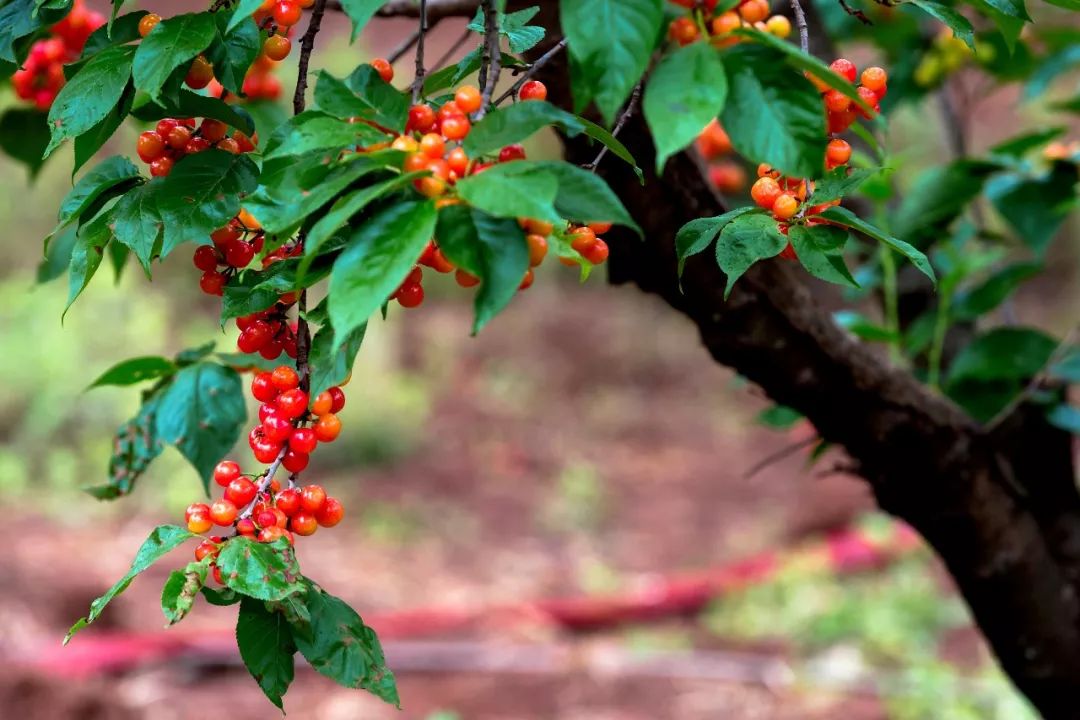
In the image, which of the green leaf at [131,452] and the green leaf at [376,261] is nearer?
the green leaf at [376,261]

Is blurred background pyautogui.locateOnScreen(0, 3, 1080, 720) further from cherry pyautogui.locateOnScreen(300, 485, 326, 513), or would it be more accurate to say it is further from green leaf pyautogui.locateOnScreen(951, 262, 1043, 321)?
cherry pyautogui.locateOnScreen(300, 485, 326, 513)

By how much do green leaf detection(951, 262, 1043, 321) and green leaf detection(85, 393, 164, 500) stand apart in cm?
86

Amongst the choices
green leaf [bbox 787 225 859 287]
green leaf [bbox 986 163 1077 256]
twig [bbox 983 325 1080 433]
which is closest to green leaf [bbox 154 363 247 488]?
green leaf [bbox 787 225 859 287]

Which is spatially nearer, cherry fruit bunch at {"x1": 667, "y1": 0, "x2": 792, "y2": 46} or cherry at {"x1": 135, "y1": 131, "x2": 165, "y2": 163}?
cherry fruit bunch at {"x1": 667, "y1": 0, "x2": 792, "y2": 46}

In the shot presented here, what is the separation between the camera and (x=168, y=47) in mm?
535

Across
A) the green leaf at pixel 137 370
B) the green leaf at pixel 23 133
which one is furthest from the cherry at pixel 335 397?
the green leaf at pixel 23 133

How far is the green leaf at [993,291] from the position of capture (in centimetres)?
120

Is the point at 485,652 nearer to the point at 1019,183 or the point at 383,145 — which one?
the point at 1019,183

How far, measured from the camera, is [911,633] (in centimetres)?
240

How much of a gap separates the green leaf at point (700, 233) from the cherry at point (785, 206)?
0.05ft

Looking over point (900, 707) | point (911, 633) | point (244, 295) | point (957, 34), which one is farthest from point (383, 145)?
point (911, 633)

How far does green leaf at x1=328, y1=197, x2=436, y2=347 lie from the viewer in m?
0.42

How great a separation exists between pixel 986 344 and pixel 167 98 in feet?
2.99

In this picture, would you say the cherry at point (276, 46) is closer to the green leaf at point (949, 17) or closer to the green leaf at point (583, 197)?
the green leaf at point (583, 197)
